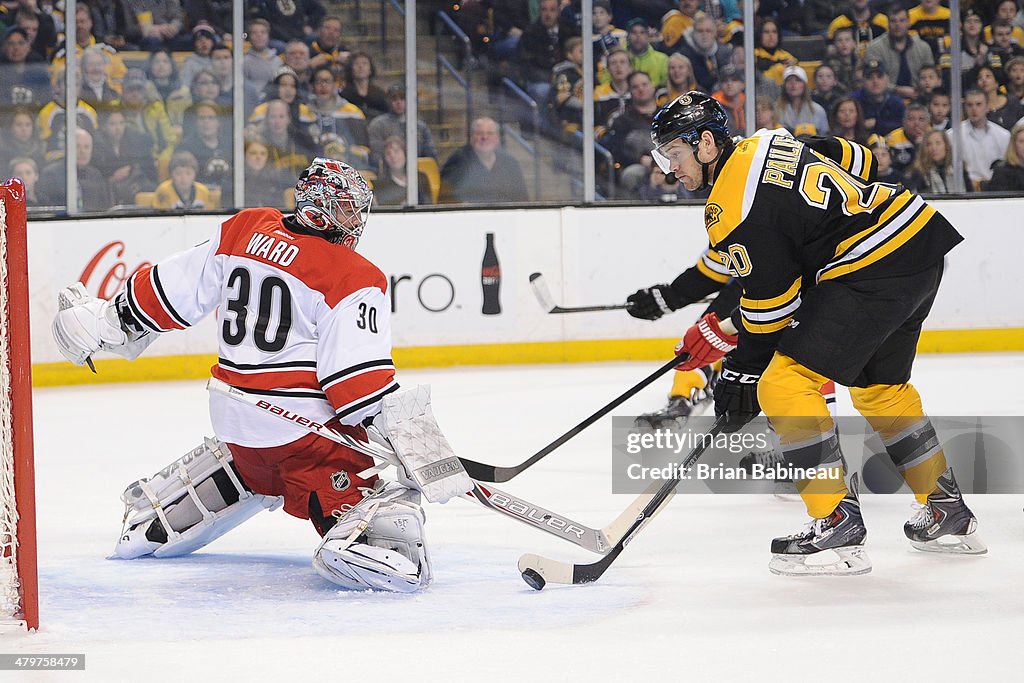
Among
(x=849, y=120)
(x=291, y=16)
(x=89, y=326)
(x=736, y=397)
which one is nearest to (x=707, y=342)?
(x=736, y=397)

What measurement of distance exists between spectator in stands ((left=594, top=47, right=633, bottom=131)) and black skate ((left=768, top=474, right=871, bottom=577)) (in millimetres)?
4509

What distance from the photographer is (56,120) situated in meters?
6.52

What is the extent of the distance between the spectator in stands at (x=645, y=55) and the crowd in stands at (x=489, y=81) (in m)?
0.01

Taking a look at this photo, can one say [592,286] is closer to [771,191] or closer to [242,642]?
[771,191]

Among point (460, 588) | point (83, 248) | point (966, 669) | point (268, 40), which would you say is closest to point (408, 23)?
point (268, 40)

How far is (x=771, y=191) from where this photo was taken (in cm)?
284

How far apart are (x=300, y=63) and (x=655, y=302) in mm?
3788

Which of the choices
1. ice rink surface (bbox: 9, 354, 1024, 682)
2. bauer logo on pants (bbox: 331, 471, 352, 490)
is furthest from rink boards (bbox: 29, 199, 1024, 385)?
bauer logo on pants (bbox: 331, 471, 352, 490)

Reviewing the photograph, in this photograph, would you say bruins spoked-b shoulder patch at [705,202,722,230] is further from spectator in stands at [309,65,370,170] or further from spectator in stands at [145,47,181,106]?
spectator in stands at [145,47,181,106]

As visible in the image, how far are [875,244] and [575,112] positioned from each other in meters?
4.43

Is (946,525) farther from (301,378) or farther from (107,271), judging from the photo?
(107,271)

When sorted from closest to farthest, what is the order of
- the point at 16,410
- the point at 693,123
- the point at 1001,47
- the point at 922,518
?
the point at 16,410 → the point at 693,123 → the point at 922,518 → the point at 1001,47

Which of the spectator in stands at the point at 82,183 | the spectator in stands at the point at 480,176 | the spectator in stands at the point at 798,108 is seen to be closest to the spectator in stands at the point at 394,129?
the spectator in stands at the point at 480,176

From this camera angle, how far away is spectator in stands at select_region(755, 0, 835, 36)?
752 cm
